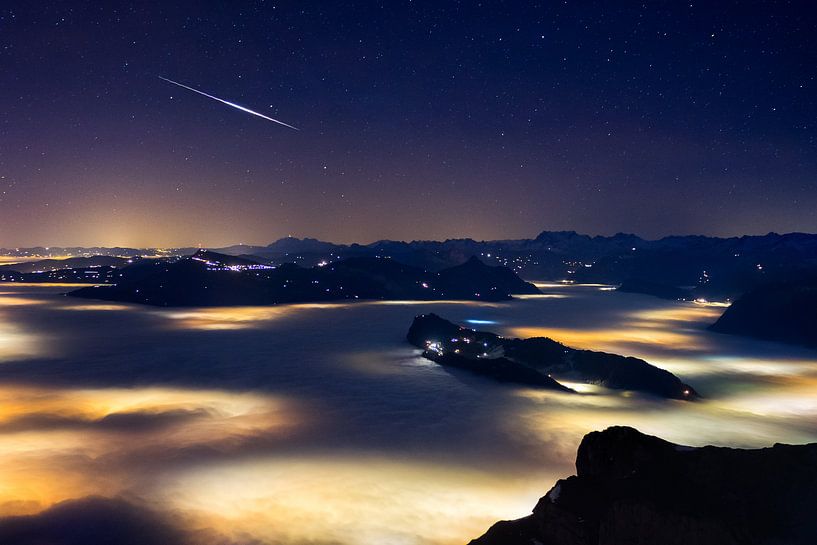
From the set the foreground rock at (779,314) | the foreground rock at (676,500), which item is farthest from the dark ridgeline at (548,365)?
the foreground rock at (779,314)

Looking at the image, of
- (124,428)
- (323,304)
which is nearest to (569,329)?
(323,304)

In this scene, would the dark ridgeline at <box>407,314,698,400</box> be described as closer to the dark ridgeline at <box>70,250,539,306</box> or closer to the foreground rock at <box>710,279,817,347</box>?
the foreground rock at <box>710,279,817,347</box>

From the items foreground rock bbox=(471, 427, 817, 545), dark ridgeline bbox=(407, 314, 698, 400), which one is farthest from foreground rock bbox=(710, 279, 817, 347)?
foreground rock bbox=(471, 427, 817, 545)

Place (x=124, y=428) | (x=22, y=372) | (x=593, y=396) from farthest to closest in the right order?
(x=22, y=372) < (x=593, y=396) < (x=124, y=428)

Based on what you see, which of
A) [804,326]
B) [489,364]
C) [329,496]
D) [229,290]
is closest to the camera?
[329,496]

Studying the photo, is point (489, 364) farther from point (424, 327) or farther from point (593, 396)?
point (424, 327)
